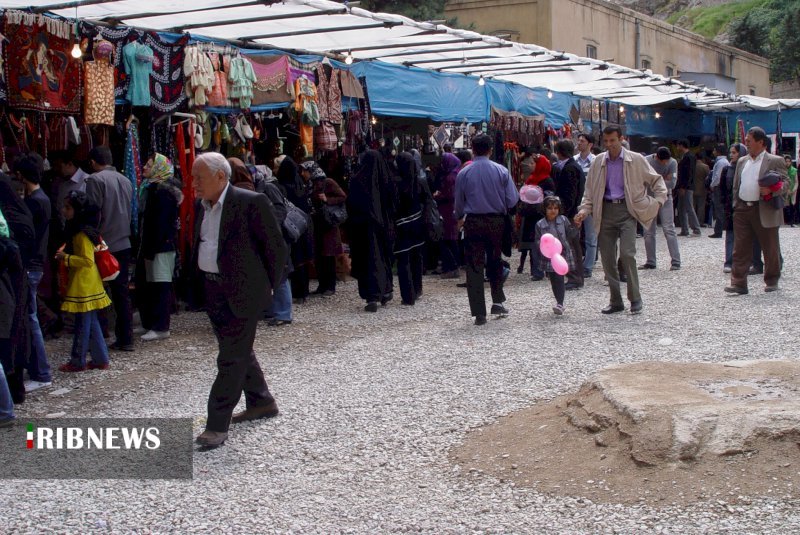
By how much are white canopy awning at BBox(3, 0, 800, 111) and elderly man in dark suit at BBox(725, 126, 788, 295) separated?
136 inches

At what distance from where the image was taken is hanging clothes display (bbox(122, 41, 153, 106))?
29.3 ft

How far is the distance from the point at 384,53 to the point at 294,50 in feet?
4.97

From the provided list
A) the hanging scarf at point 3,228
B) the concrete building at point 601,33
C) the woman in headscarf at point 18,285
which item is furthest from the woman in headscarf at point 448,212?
the concrete building at point 601,33

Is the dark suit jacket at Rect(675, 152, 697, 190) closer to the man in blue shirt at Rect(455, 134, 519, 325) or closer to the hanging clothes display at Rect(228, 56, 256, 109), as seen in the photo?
the man in blue shirt at Rect(455, 134, 519, 325)

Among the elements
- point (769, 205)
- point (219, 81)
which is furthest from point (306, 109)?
point (769, 205)

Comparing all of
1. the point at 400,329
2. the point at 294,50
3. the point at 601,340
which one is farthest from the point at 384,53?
the point at 601,340

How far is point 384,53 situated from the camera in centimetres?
1255

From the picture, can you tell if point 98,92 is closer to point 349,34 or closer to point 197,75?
point 197,75

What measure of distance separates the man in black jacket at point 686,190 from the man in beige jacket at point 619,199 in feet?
32.5

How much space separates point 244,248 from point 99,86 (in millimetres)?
3832

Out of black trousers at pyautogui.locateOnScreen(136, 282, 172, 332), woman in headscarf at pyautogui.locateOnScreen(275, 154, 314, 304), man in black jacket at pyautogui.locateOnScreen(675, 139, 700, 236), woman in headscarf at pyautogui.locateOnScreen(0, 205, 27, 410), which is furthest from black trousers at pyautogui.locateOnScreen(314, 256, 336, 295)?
man in black jacket at pyautogui.locateOnScreen(675, 139, 700, 236)

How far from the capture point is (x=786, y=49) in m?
43.6

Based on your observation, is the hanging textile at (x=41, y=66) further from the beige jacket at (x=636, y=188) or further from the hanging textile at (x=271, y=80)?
the beige jacket at (x=636, y=188)

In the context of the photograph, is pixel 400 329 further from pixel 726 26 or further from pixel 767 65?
pixel 726 26
